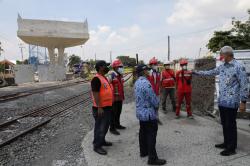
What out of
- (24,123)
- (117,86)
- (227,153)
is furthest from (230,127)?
(24,123)

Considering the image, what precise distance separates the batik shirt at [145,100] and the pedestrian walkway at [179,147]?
2.95 ft

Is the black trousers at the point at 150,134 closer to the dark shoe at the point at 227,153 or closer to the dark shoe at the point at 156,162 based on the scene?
the dark shoe at the point at 156,162

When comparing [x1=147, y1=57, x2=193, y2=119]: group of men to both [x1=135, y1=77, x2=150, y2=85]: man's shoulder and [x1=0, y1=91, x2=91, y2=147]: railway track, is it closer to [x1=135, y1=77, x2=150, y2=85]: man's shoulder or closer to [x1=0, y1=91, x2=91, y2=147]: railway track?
[x1=135, y1=77, x2=150, y2=85]: man's shoulder

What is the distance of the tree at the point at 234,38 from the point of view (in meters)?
27.2

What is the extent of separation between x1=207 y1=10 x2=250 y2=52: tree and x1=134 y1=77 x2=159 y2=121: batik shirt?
74.4 feet

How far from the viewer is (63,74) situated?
41.6m

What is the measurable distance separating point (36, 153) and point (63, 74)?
1396 inches

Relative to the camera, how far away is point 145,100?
5.49 meters

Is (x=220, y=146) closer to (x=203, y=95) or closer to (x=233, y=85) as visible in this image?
(x=233, y=85)

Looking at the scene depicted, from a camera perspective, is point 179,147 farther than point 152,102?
Yes

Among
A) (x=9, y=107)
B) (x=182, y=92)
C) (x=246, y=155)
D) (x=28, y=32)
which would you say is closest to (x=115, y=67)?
(x=182, y=92)

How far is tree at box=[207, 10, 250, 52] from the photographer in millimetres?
27203

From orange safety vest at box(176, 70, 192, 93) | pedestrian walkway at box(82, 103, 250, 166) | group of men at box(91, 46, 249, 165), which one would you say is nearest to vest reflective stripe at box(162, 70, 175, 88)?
orange safety vest at box(176, 70, 192, 93)

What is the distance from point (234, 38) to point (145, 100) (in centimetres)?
2526
